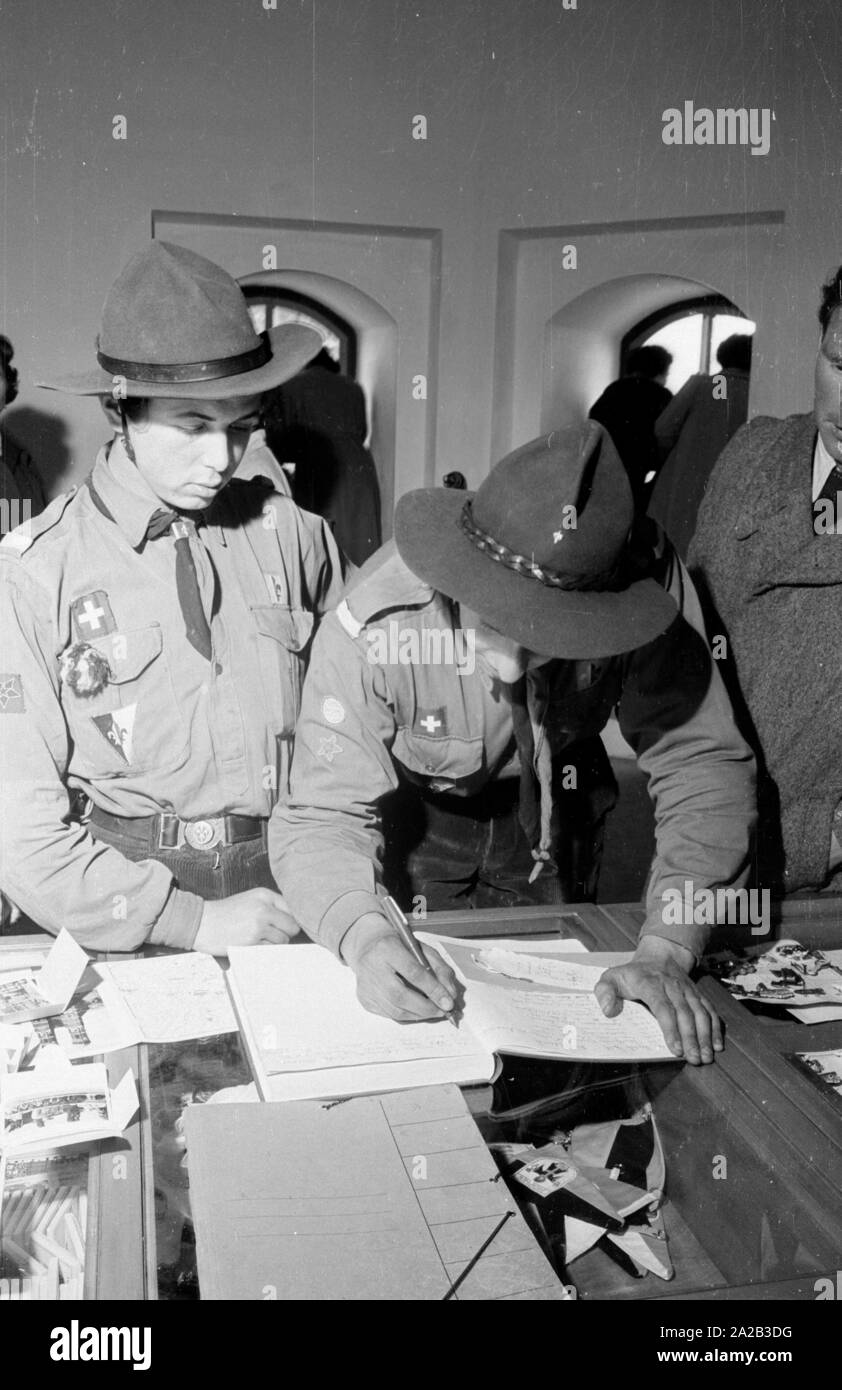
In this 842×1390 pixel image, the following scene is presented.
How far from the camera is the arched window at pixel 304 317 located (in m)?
2.00

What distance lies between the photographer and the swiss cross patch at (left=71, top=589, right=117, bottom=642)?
1781mm

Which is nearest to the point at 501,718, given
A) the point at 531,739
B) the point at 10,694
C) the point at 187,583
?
the point at 531,739

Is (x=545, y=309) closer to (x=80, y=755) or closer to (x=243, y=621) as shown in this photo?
(x=243, y=621)

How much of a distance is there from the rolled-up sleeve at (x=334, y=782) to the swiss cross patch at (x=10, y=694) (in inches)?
17.6

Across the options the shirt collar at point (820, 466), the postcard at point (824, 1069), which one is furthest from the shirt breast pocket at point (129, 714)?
the shirt collar at point (820, 466)

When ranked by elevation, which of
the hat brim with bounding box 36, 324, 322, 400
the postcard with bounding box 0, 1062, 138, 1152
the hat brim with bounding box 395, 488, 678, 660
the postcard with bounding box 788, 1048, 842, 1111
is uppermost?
the hat brim with bounding box 36, 324, 322, 400

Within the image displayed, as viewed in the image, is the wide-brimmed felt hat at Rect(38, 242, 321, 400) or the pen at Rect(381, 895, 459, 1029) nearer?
the pen at Rect(381, 895, 459, 1029)

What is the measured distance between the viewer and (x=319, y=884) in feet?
5.10

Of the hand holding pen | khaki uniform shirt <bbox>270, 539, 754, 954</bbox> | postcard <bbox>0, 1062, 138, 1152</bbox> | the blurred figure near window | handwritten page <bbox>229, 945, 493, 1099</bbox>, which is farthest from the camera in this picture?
the blurred figure near window

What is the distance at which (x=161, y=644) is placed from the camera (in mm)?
1854

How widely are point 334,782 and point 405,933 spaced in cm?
29

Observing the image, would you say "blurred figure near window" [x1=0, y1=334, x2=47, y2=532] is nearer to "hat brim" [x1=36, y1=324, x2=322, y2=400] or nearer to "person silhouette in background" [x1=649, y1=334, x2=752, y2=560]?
"hat brim" [x1=36, y1=324, x2=322, y2=400]

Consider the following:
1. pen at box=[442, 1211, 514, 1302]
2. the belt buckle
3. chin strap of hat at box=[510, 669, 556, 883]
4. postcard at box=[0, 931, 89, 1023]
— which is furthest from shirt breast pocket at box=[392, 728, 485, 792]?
pen at box=[442, 1211, 514, 1302]

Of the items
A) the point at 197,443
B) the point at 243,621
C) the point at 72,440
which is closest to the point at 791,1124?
the point at 243,621
